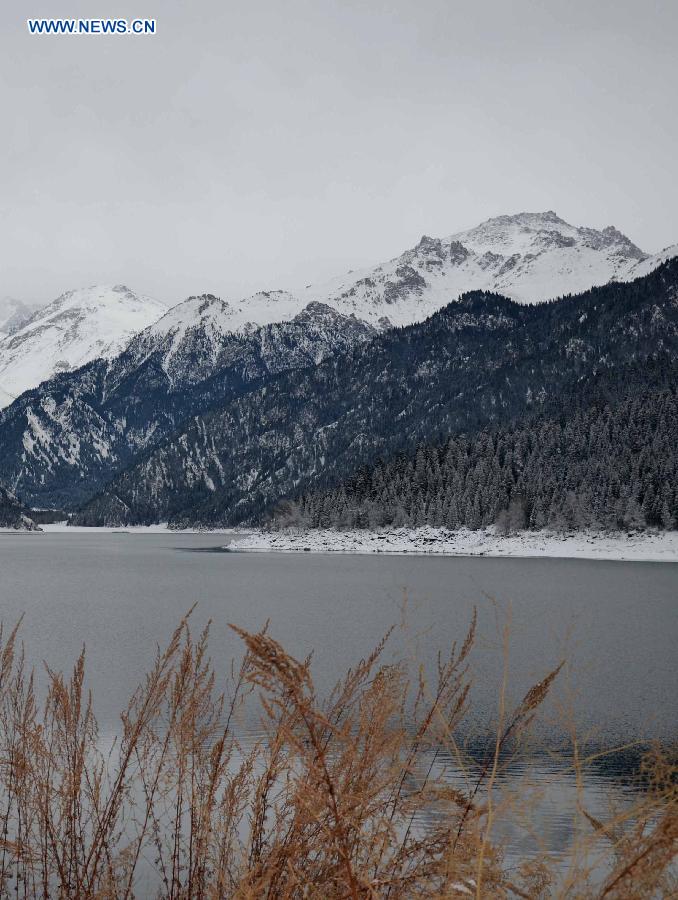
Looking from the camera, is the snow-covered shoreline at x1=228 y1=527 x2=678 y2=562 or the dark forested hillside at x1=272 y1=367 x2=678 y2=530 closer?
the snow-covered shoreline at x1=228 y1=527 x2=678 y2=562

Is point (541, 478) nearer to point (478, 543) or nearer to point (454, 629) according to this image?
point (478, 543)

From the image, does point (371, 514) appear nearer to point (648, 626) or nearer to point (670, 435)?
point (670, 435)

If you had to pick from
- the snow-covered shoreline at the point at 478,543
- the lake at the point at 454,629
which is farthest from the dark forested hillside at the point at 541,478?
the lake at the point at 454,629

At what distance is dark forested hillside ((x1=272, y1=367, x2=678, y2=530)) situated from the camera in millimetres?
96062

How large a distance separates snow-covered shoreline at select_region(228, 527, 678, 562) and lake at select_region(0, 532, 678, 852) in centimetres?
2191

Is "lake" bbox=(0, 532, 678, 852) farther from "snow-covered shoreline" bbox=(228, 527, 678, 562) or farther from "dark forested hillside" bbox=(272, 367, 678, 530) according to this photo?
"dark forested hillside" bbox=(272, 367, 678, 530)

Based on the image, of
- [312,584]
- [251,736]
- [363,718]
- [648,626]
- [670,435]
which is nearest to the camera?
[363,718]

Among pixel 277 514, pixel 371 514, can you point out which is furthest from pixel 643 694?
pixel 277 514

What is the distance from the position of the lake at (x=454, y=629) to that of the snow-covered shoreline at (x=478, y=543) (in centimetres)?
2191

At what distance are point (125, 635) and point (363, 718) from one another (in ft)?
89.2

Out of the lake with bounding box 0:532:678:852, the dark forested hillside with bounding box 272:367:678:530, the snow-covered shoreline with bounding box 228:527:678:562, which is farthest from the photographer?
the dark forested hillside with bounding box 272:367:678:530

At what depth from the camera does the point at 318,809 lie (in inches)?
116

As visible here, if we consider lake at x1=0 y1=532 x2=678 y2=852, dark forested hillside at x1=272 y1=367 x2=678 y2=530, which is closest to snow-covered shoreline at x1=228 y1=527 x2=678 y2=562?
dark forested hillside at x1=272 y1=367 x2=678 y2=530

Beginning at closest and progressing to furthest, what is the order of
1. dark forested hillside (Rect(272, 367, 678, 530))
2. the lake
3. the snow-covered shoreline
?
the lake < the snow-covered shoreline < dark forested hillside (Rect(272, 367, 678, 530))
